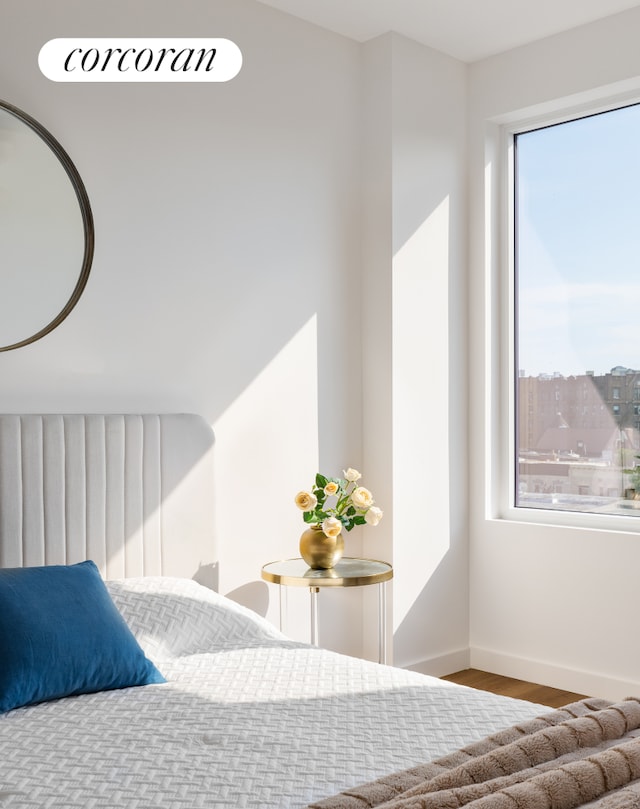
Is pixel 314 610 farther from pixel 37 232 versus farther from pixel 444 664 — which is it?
pixel 37 232

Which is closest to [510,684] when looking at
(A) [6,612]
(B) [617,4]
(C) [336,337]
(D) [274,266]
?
(C) [336,337]

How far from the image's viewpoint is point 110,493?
266cm

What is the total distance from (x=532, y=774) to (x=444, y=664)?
2333 millimetres

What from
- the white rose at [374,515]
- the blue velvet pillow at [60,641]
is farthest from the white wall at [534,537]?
the blue velvet pillow at [60,641]

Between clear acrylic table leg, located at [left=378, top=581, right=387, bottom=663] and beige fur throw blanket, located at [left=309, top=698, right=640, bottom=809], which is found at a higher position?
beige fur throw blanket, located at [left=309, top=698, right=640, bottom=809]

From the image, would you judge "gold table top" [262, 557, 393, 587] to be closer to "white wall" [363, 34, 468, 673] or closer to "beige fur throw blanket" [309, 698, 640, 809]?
Result: "white wall" [363, 34, 468, 673]

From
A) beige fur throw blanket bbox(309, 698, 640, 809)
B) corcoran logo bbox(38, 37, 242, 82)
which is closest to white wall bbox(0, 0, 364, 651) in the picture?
corcoran logo bbox(38, 37, 242, 82)

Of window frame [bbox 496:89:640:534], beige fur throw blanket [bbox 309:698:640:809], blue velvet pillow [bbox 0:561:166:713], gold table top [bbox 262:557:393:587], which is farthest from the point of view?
window frame [bbox 496:89:640:534]

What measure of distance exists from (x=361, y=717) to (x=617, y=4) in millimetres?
2824

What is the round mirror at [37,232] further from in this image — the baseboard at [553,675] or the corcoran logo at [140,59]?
the baseboard at [553,675]

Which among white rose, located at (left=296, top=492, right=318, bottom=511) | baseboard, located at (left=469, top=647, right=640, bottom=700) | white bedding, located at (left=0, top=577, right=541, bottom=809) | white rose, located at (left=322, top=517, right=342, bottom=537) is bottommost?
baseboard, located at (left=469, top=647, right=640, bottom=700)

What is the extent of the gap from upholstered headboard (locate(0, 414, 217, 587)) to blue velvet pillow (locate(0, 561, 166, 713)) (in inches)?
14.6

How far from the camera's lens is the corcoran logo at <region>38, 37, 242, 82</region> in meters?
2.68

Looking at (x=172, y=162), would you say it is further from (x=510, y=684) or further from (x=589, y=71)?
(x=510, y=684)
